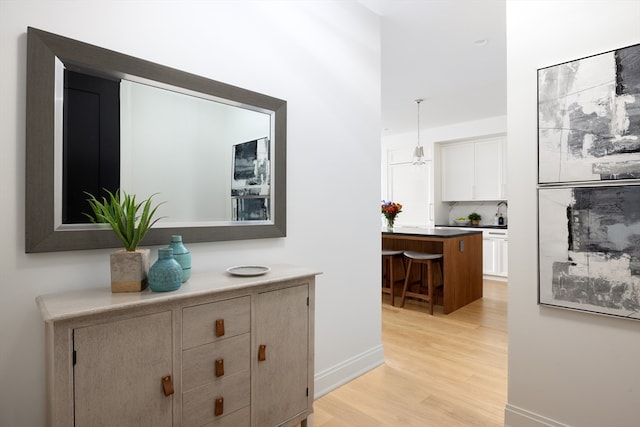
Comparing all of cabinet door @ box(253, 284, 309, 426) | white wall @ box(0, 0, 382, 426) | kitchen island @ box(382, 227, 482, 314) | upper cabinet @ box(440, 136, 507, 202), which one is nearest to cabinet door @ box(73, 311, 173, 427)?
white wall @ box(0, 0, 382, 426)

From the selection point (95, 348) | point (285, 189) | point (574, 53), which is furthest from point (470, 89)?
point (95, 348)

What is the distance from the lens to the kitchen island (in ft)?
13.1

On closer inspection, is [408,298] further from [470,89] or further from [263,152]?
[263,152]

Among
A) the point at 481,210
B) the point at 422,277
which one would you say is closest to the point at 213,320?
the point at 422,277

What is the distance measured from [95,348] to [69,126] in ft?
2.78

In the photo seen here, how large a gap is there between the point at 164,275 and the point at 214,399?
56 cm

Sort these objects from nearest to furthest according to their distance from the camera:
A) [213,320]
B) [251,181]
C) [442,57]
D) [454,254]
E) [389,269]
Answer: [213,320] < [251,181] < [442,57] < [454,254] < [389,269]

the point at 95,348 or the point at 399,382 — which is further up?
the point at 95,348

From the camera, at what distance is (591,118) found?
1.62 m

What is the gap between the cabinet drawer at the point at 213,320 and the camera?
1392 millimetres

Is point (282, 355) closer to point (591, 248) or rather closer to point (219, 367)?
point (219, 367)

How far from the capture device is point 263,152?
2.03 meters

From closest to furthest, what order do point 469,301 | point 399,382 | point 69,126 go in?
point 69,126 → point 399,382 → point 469,301

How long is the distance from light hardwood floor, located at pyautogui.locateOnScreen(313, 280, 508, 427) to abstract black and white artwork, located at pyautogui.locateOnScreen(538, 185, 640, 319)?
33.3 inches
